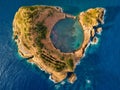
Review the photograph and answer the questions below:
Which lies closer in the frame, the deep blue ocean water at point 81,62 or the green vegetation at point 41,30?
the deep blue ocean water at point 81,62

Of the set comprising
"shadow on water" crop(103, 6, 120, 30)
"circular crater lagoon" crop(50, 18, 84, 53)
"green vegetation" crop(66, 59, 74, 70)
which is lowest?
"green vegetation" crop(66, 59, 74, 70)

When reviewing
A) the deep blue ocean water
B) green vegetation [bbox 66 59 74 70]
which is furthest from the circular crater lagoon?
the deep blue ocean water

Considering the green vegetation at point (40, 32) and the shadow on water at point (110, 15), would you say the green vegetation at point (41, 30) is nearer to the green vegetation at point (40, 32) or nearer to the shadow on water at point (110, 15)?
the green vegetation at point (40, 32)

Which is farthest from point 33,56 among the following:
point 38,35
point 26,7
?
point 26,7

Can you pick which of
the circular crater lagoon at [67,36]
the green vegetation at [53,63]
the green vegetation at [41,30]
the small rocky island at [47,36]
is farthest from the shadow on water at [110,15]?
the green vegetation at [41,30]

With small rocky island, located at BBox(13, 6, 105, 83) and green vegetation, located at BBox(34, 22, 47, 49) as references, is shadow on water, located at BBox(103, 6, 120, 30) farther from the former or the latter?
green vegetation, located at BBox(34, 22, 47, 49)

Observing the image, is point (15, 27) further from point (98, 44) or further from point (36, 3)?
point (98, 44)

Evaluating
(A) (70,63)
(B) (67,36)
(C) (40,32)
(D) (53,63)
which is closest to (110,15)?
(B) (67,36)
